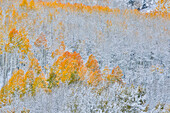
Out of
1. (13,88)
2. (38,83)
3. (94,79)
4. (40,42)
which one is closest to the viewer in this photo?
(13,88)

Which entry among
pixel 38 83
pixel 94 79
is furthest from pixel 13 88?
pixel 94 79

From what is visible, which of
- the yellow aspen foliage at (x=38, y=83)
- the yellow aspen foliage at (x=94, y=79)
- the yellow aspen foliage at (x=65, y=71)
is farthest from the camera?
the yellow aspen foliage at (x=94, y=79)

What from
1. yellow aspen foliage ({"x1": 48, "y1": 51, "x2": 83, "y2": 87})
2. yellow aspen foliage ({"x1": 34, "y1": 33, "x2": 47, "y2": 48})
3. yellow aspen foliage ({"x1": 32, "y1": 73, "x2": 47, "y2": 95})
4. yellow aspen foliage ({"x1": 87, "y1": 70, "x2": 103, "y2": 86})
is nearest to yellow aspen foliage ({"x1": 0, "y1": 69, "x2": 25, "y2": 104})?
yellow aspen foliage ({"x1": 32, "y1": 73, "x2": 47, "y2": 95})

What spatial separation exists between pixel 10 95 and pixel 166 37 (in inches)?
2045

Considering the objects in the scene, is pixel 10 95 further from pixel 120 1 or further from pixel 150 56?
pixel 120 1

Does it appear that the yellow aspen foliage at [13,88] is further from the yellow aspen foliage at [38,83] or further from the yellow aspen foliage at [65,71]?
the yellow aspen foliage at [65,71]

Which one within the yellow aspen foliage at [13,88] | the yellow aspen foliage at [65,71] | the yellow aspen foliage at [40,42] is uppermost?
the yellow aspen foliage at [40,42]

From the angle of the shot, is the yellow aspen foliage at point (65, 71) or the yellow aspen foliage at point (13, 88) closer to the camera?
the yellow aspen foliage at point (13, 88)

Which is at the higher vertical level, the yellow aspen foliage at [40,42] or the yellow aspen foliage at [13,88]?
the yellow aspen foliage at [40,42]

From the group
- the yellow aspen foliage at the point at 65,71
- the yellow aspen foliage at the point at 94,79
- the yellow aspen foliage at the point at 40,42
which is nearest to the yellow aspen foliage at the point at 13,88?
the yellow aspen foliage at the point at 65,71

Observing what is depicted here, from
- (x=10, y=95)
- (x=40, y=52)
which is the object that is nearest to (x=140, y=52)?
(x=40, y=52)

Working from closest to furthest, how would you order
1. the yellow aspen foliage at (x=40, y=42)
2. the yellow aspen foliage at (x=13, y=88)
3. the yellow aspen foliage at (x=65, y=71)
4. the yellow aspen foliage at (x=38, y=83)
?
the yellow aspen foliage at (x=13, y=88), the yellow aspen foliage at (x=38, y=83), the yellow aspen foliage at (x=65, y=71), the yellow aspen foliage at (x=40, y=42)

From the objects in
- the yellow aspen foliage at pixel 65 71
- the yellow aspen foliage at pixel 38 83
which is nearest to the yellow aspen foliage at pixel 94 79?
the yellow aspen foliage at pixel 65 71

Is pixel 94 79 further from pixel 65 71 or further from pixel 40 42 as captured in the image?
pixel 40 42
